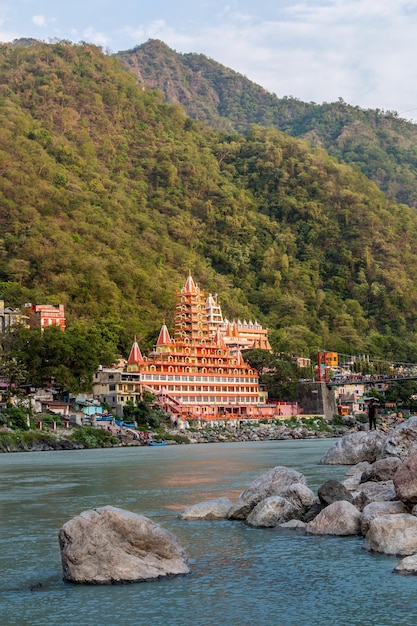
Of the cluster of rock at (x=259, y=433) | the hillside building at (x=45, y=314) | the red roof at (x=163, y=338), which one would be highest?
the hillside building at (x=45, y=314)

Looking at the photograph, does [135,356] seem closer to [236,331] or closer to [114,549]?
[236,331]

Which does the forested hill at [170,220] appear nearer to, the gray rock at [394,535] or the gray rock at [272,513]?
the gray rock at [272,513]

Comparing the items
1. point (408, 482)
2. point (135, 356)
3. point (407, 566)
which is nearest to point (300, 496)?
point (408, 482)

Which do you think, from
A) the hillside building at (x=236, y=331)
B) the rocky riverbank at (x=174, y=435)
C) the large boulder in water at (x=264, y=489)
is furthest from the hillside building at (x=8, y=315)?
the large boulder in water at (x=264, y=489)

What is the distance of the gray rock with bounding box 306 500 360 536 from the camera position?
49.5 feet

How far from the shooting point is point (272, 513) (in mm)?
16391

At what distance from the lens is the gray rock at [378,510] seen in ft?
48.3

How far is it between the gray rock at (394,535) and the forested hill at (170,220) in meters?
75.8

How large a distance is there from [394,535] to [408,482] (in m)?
1.55

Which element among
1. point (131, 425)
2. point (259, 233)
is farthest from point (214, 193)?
point (131, 425)

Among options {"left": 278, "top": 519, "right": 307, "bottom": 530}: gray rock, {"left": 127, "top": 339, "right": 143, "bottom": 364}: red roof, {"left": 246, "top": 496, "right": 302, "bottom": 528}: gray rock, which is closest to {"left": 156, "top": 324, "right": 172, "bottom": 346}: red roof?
{"left": 127, "top": 339, "right": 143, "bottom": 364}: red roof

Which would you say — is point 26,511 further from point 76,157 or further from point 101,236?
→ point 76,157

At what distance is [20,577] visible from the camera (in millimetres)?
12117

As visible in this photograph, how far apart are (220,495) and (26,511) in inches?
199
